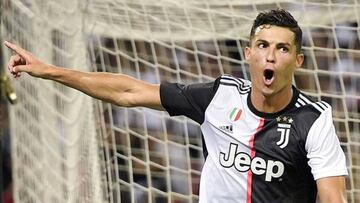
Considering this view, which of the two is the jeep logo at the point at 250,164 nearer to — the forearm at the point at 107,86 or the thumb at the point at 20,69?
the forearm at the point at 107,86

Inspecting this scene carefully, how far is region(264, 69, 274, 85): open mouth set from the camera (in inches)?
116

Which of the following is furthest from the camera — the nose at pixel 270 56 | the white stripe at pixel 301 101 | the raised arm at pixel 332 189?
the white stripe at pixel 301 101

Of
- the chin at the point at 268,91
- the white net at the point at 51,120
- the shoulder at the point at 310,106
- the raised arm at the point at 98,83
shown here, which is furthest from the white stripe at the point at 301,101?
the white net at the point at 51,120

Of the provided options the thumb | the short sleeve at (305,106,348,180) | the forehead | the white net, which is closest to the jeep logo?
the short sleeve at (305,106,348,180)

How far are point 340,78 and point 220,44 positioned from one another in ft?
2.11

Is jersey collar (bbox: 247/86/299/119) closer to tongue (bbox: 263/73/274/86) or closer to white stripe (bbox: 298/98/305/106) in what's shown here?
white stripe (bbox: 298/98/305/106)

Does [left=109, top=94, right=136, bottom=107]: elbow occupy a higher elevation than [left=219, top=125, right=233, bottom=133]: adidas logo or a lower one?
higher

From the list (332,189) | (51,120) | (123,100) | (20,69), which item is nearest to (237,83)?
(123,100)

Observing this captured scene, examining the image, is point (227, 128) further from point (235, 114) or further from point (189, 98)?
point (189, 98)

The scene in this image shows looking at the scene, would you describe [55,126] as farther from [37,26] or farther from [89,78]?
[89,78]

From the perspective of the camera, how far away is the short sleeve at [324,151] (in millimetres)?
2898

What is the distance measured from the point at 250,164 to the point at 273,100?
18 cm

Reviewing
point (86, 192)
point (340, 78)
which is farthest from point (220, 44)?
point (86, 192)

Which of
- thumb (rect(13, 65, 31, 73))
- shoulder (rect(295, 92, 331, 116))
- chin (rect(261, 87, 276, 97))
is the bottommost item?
shoulder (rect(295, 92, 331, 116))
